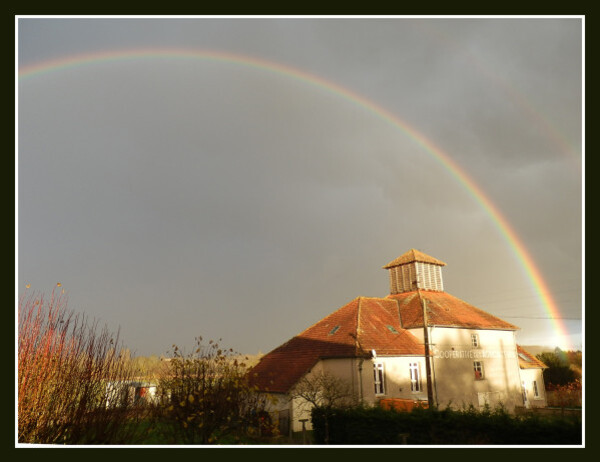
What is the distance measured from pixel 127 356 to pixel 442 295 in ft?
67.5

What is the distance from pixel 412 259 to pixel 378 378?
10.5 meters

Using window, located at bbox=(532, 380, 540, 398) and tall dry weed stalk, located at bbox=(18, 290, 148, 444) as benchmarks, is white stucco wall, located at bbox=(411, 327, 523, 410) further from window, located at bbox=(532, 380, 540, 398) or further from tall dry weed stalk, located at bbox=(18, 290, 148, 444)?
tall dry weed stalk, located at bbox=(18, 290, 148, 444)

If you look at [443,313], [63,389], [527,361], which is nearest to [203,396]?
[63,389]

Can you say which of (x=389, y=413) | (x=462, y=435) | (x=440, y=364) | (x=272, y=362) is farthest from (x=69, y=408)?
(x=440, y=364)

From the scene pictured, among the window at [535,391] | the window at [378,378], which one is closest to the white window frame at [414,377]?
the window at [378,378]

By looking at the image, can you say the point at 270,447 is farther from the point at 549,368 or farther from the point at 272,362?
the point at 549,368

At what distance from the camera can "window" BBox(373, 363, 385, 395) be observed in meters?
19.8

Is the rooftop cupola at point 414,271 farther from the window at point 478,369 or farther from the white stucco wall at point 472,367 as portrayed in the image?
the window at point 478,369

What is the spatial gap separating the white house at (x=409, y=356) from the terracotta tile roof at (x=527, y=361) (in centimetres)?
7

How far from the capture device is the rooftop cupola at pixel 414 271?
28.8 meters

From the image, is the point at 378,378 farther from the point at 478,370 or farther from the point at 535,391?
the point at 535,391

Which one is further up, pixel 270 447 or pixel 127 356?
pixel 127 356

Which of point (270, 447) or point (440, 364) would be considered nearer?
point (270, 447)

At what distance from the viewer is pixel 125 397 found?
9.74m
